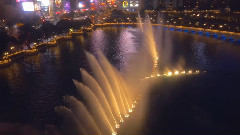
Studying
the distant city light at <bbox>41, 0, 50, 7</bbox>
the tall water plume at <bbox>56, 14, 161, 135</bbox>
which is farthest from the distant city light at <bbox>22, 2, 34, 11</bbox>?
the tall water plume at <bbox>56, 14, 161, 135</bbox>

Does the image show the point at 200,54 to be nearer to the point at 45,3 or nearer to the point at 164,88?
the point at 164,88

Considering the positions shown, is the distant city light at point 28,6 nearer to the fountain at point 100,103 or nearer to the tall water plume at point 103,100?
the tall water plume at point 103,100

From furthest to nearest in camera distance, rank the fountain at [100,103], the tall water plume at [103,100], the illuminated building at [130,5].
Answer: the illuminated building at [130,5]
the tall water plume at [103,100]
the fountain at [100,103]

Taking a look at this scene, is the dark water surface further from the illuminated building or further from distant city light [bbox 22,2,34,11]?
the illuminated building

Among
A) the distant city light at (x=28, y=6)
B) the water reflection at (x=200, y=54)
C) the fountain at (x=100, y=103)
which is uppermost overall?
the distant city light at (x=28, y=6)

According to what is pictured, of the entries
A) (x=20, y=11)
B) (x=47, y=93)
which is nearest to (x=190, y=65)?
(x=47, y=93)

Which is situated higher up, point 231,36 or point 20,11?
point 20,11

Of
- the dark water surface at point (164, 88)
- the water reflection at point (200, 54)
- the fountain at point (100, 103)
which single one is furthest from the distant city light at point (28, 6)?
the fountain at point (100, 103)

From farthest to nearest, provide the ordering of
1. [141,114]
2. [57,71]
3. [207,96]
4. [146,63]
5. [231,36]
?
1. [231,36]
2. [146,63]
3. [57,71]
4. [207,96]
5. [141,114]

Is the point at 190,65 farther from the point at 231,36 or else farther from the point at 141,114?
the point at 231,36
